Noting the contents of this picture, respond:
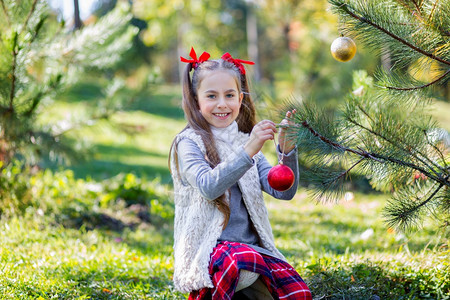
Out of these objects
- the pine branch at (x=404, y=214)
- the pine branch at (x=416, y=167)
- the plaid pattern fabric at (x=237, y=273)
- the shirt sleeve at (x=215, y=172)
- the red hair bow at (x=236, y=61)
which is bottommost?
the plaid pattern fabric at (x=237, y=273)

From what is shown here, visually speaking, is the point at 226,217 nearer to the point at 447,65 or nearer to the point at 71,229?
the point at 447,65

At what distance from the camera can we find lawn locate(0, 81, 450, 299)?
2.61 m

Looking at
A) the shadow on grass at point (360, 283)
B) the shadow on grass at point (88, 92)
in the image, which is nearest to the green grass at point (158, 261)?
the shadow on grass at point (360, 283)

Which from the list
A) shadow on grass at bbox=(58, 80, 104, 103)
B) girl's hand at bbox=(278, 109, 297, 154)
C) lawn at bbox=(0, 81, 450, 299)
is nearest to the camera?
Answer: girl's hand at bbox=(278, 109, 297, 154)

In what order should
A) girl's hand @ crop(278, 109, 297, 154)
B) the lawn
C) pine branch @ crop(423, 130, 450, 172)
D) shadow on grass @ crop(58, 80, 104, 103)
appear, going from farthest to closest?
1. shadow on grass @ crop(58, 80, 104, 103)
2. the lawn
3. pine branch @ crop(423, 130, 450, 172)
4. girl's hand @ crop(278, 109, 297, 154)

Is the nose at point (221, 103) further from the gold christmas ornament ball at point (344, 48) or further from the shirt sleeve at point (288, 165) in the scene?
the gold christmas ornament ball at point (344, 48)

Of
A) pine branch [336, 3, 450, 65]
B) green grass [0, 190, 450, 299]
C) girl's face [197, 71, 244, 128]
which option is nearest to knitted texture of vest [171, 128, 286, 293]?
girl's face [197, 71, 244, 128]

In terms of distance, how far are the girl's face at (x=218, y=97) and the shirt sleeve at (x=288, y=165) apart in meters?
0.32

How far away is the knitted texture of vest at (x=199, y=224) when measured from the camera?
217 cm

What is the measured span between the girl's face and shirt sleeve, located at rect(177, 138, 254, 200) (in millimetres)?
244

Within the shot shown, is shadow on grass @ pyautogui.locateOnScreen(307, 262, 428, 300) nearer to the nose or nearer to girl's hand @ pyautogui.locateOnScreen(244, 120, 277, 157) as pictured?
girl's hand @ pyautogui.locateOnScreen(244, 120, 277, 157)

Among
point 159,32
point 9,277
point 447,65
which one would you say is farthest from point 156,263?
point 159,32

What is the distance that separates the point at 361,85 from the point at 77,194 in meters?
3.01

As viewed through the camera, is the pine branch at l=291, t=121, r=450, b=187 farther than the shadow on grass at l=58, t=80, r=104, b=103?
No
